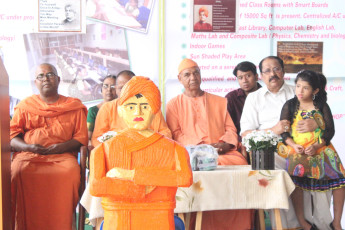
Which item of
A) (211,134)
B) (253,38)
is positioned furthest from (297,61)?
(211,134)

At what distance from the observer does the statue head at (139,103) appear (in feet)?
7.74

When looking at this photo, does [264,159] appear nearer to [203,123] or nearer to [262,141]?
[262,141]

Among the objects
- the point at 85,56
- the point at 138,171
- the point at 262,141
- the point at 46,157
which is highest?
the point at 85,56

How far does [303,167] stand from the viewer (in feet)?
13.5

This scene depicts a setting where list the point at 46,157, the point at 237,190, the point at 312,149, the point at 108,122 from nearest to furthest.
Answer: the point at 237,190 → the point at 312,149 → the point at 46,157 → the point at 108,122

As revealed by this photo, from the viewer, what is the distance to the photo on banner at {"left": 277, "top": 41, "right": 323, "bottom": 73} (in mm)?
5996

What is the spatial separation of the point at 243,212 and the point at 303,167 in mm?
729

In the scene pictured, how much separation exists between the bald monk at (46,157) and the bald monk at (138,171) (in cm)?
193

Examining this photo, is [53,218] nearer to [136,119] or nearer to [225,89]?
[136,119]

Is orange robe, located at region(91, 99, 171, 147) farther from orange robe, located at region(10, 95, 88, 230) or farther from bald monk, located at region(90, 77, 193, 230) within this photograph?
bald monk, located at region(90, 77, 193, 230)

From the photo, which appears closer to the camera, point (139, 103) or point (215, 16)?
point (139, 103)

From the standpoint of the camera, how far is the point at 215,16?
19.5ft

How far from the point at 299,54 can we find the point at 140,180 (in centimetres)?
441

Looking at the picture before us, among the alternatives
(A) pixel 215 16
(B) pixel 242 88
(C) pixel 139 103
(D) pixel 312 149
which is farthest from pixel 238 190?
(A) pixel 215 16
